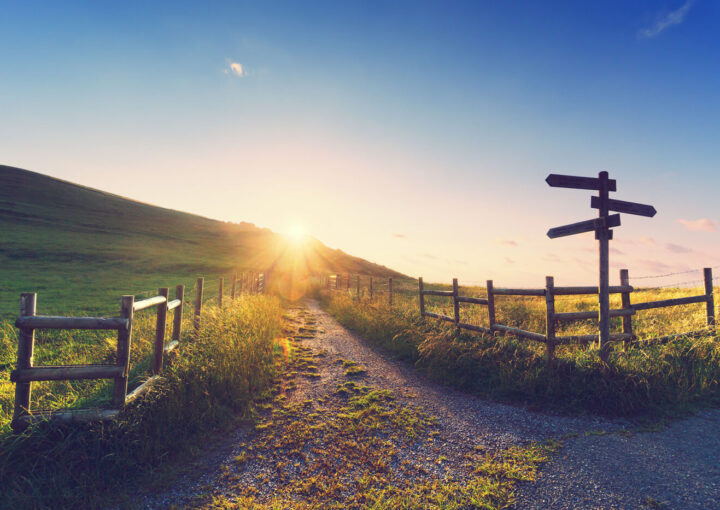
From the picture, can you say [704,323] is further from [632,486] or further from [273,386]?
[273,386]

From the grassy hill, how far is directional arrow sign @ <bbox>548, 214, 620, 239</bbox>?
20.3 metres

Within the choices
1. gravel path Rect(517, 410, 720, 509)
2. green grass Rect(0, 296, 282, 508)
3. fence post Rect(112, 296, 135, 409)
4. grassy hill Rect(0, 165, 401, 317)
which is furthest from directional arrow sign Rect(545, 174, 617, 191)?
grassy hill Rect(0, 165, 401, 317)

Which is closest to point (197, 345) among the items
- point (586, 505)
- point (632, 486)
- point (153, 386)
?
point (153, 386)

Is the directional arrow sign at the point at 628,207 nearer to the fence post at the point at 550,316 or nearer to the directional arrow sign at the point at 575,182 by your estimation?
the directional arrow sign at the point at 575,182

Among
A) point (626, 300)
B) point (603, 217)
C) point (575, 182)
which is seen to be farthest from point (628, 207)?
point (626, 300)

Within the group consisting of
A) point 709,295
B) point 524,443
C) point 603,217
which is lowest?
point 524,443

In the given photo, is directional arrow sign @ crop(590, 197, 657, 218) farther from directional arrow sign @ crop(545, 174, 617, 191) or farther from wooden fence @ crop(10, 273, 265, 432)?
wooden fence @ crop(10, 273, 265, 432)

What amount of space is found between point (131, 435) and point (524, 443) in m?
5.69

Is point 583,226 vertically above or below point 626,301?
above

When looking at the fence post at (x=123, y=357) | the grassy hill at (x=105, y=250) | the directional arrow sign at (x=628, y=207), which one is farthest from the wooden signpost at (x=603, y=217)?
the grassy hill at (x=105, y=250)

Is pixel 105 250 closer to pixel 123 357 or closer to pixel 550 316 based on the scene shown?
pixel 123 357

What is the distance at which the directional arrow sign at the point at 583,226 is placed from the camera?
7.27m

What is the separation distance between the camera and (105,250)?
1662 inches

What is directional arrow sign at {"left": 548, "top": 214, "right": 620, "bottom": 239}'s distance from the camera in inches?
286
